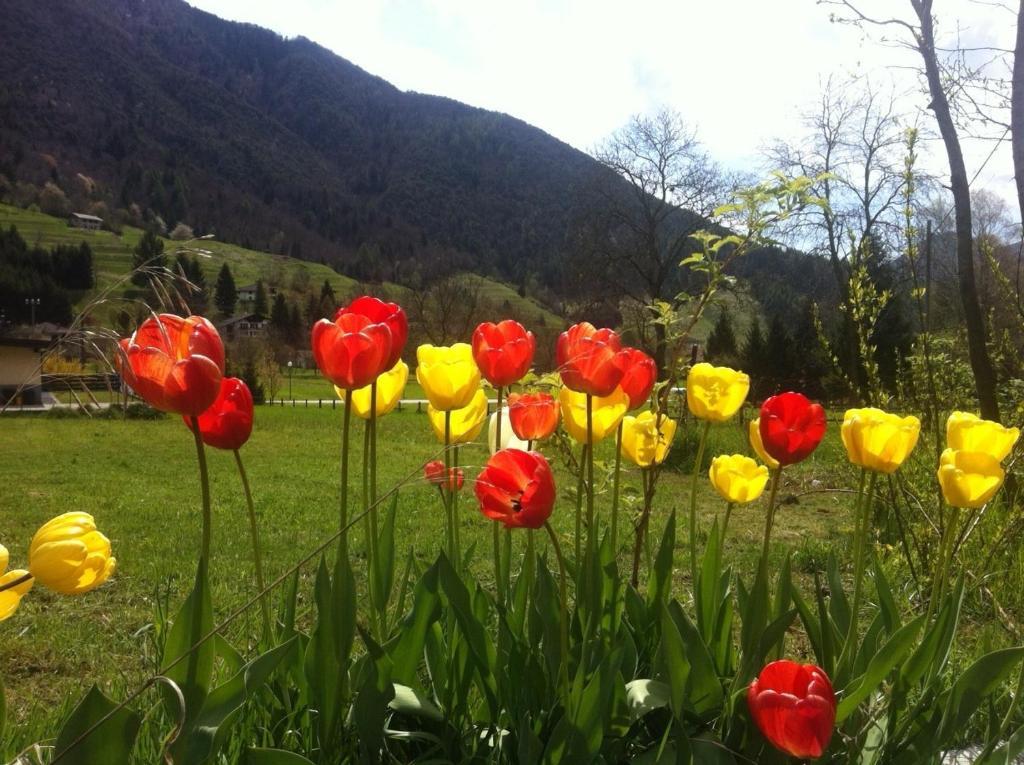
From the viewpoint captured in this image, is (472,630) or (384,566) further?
(384,566)

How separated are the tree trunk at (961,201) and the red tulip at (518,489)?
14.0 ft

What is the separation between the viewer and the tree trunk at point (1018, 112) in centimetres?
418

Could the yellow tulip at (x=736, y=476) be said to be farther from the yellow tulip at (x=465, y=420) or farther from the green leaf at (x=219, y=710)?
the green leaf at (x=219, y=710)

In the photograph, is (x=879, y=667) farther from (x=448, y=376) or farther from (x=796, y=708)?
(x=448, y=376)

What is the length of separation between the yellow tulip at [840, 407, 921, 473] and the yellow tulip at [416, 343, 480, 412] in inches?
25.7

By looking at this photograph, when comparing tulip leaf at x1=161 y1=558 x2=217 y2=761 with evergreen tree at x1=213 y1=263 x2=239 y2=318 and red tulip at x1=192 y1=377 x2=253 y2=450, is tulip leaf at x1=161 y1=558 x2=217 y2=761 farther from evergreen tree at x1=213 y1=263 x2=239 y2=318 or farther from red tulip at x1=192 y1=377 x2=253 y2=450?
evergreen tree at x1=213 y1=263 x2=239 y2=318

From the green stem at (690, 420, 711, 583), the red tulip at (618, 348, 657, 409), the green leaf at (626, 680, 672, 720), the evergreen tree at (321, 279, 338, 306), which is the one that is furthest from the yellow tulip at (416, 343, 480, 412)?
the evergreen tree at (321, 279, 338, 306)

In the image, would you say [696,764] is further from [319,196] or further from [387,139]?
[387,139]

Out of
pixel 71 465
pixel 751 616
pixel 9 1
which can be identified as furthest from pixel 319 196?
pixel 751 616

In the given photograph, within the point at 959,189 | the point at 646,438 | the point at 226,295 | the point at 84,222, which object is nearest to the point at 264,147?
the point at 84,222

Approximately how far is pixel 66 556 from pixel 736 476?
120 cm

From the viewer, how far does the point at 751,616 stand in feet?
3.88

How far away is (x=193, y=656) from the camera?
90 centimetres

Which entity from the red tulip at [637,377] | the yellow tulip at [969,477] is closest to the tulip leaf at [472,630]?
the red tulip at [637,377]
